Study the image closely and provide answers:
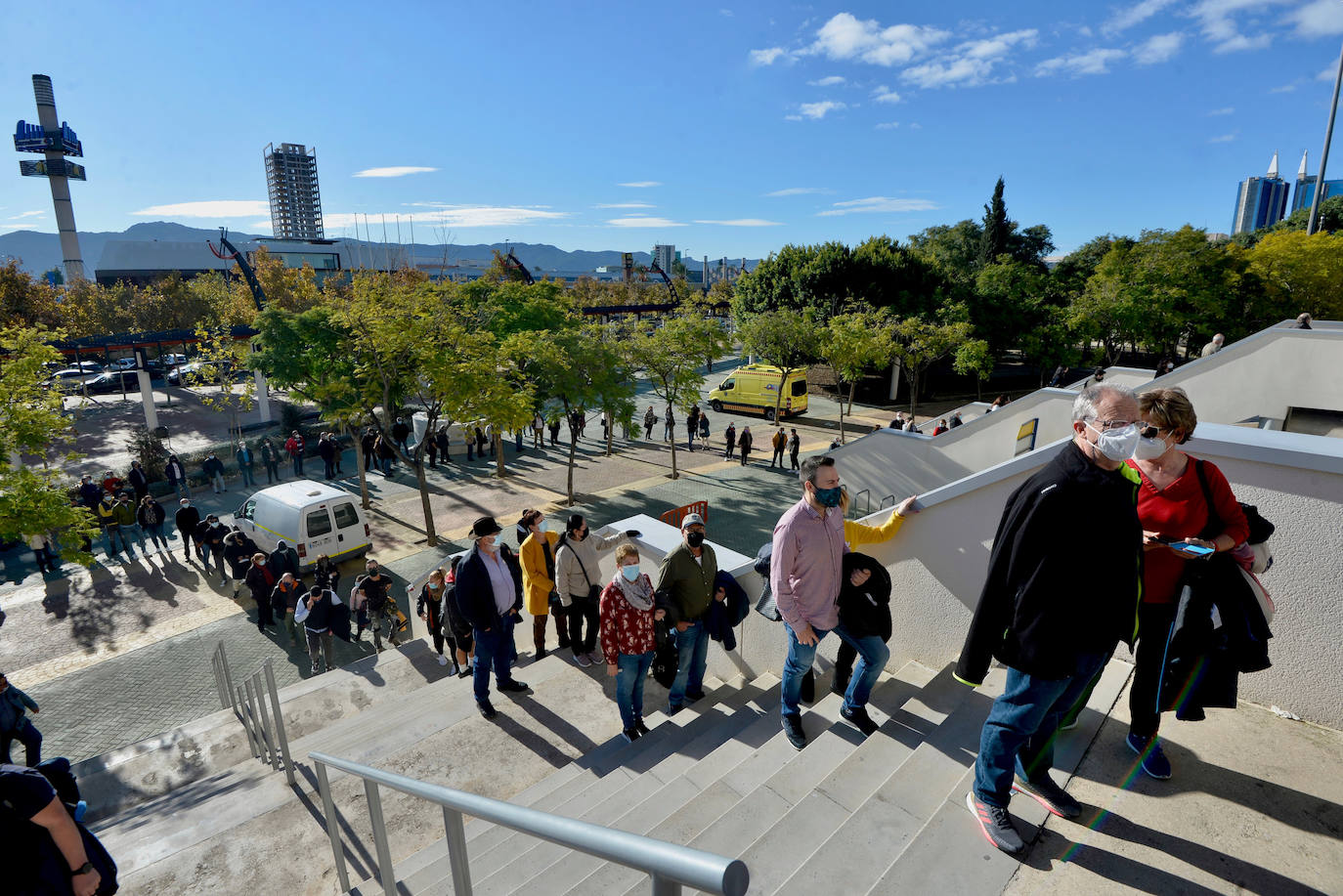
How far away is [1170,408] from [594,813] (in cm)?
350

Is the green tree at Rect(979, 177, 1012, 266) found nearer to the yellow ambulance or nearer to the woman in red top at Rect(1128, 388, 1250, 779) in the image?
the yellow ambulance

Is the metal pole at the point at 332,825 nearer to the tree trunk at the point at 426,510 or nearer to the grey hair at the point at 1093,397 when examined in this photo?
the grey hair at the point at 1093,397

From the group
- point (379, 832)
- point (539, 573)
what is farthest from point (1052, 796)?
point (539, 573)

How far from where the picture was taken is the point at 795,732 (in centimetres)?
406

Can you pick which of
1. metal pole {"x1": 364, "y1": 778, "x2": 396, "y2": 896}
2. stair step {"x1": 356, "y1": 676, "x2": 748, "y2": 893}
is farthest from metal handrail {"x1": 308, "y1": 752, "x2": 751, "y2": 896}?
stair step {"x1": 356, "y1": 676, "x2": 748, "y2": 893}

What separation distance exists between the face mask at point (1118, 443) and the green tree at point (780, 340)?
908 inches

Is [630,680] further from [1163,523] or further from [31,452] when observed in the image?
[31,452]

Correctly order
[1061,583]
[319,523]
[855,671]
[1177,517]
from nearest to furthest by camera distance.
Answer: [1061,583] < [1177,517] < [855,671] < [319,523]

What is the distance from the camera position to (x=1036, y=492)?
2.53 meters

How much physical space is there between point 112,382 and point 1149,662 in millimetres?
48471

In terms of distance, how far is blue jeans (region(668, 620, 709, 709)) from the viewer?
512 centimetres

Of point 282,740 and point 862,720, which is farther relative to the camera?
point 282,740

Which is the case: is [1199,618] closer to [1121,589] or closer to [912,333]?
[1121,589]

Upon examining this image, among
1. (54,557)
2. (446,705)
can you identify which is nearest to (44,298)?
(54,557)
